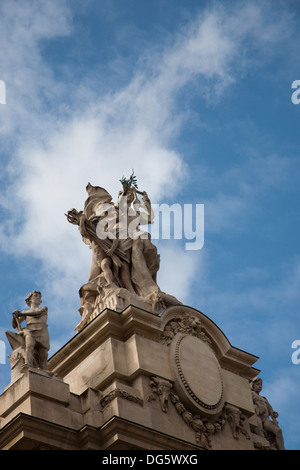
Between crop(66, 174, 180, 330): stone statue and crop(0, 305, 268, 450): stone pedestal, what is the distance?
3.02ft

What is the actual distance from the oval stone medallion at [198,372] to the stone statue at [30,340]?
3.20 meters

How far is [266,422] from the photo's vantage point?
26.8 meters

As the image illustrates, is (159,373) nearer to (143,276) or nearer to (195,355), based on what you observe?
(195,355)

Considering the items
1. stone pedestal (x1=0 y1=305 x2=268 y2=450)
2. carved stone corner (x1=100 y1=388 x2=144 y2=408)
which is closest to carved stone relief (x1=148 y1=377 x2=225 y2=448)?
stone pedestal (x1=0 y1=305 x2=268 y2=450)

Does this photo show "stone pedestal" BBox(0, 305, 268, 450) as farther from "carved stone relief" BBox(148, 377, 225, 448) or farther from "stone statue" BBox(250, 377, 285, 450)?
"stone statue" BBox(250, 377, 285, 450)

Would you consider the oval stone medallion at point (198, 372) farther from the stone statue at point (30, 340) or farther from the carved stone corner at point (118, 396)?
the stone statue at point (30, 340)

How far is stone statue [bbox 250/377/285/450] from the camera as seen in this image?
26.6 meters

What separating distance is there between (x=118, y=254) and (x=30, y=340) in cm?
451

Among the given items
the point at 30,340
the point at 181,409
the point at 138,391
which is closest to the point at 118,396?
the point at 138,391

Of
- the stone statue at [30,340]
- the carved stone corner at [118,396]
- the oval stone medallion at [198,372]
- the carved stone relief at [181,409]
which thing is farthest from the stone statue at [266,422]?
the stone statue at [30,340]

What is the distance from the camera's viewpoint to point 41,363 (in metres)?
22.9
